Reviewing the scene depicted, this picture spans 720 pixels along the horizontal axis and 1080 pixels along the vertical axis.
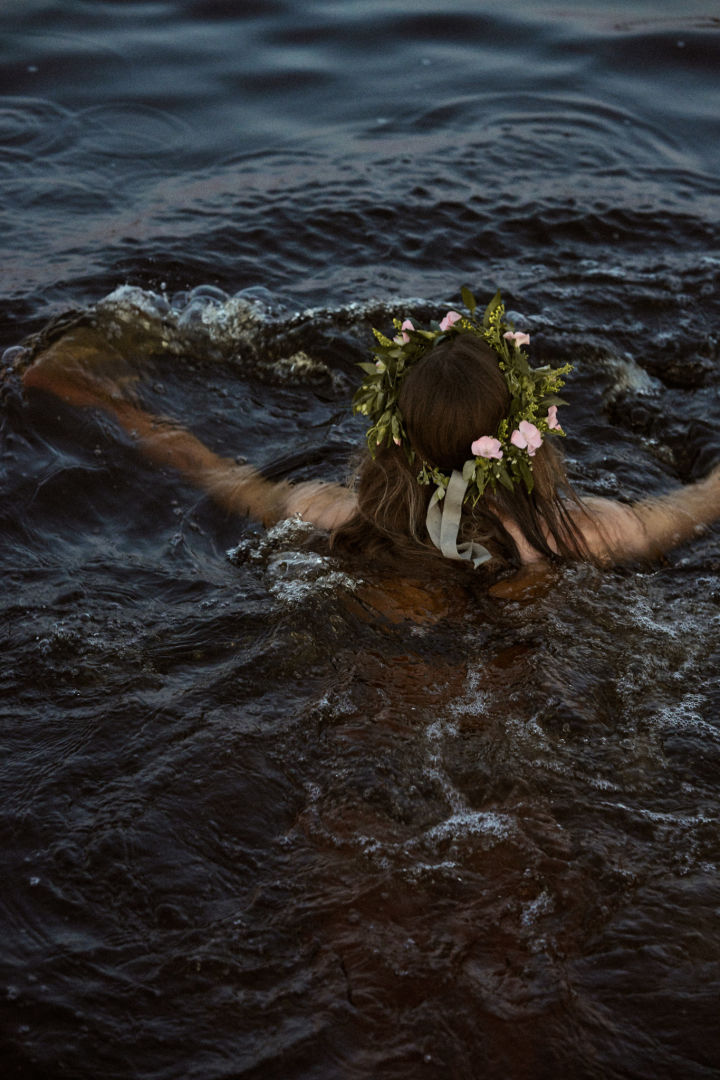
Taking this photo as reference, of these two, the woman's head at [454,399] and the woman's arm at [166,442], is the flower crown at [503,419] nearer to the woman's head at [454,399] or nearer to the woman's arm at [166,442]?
Result: the woman's head at [454,399]

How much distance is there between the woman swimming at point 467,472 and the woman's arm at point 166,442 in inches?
5.2

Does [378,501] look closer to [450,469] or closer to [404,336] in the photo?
[450,469]

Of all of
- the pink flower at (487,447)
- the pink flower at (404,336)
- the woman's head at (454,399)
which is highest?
the pink flower at (404,336)

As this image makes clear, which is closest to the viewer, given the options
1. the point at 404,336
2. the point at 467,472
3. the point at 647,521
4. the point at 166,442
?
the point at 467,472

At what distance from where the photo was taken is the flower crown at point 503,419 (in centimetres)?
337

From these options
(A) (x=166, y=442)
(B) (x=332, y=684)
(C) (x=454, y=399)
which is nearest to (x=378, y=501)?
(C) (x=454, y=399)

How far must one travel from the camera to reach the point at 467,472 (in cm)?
339

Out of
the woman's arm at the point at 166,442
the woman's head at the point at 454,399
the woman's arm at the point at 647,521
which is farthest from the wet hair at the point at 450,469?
the woman's arm at the point at 166,442

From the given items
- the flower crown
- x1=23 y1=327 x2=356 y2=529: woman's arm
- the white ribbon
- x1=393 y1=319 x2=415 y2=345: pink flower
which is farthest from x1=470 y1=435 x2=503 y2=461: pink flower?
x1=23 y1=327 x2=356 y2=529: woman's arm

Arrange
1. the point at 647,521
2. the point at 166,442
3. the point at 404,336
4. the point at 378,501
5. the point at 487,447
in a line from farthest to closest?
the point at 166,442, the point at 647,521, the point at 378,501, the point at 404,336, the point at 487,447

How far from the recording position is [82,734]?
326cm

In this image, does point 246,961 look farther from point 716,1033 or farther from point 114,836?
point 716,1033

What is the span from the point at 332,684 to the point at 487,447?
32.1 inches

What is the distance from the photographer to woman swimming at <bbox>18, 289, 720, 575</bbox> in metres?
3.37
